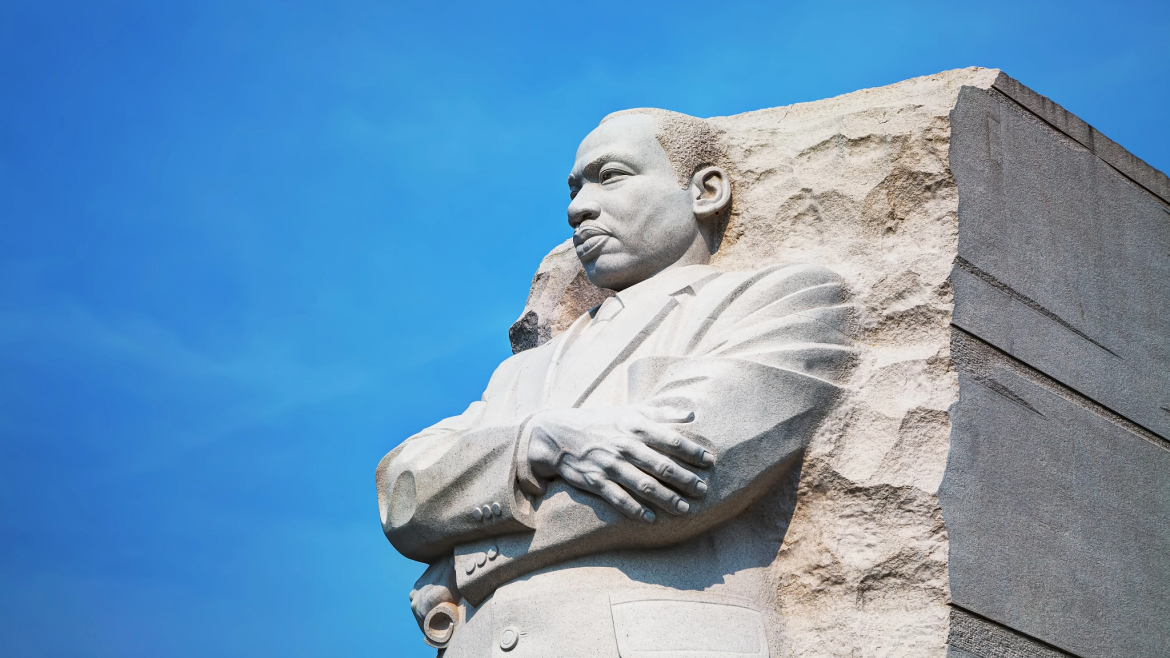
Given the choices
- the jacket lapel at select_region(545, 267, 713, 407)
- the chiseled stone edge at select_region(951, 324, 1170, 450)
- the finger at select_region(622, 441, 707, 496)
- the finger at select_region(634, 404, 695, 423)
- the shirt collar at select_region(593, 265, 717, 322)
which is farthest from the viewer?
the shirt collar at select_region(593, 265, 717, 322)

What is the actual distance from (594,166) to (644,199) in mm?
280

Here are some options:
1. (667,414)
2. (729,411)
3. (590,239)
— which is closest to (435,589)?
(667,414)

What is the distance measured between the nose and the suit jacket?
0.48 meters

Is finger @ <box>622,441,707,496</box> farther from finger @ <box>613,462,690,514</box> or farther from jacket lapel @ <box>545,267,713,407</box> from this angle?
jacket lapel @ <box>545,267,713,407</box>

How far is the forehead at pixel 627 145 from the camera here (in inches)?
241

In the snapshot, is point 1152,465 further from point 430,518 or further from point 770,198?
point 430,518

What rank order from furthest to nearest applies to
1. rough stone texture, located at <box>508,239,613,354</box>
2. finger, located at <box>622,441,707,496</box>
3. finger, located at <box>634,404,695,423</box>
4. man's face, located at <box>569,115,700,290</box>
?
rough stone texture, located at <box>508,239,613,354</box> < man's face, located at <box>569,115,700,290</box> < finger, located at <box>634,404,695,423</box> < finger, located at <box>622,441,707,496</box>

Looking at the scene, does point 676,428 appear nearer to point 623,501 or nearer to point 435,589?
point 623,501

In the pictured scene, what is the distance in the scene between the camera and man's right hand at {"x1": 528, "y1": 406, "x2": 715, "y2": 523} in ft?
16.3

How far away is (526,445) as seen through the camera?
5246 mm

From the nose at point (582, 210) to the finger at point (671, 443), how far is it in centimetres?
138

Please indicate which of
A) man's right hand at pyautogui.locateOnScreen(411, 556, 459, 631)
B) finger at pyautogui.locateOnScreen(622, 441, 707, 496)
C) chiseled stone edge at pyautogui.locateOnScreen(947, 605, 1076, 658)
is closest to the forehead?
finger at pyautogui.locateOnScreen(622, 441, 707, 496)

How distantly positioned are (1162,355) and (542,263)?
306 centimetres

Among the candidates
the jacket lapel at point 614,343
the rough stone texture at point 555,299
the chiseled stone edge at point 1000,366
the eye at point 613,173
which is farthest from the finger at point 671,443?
the rough stone texture at point 555,299
